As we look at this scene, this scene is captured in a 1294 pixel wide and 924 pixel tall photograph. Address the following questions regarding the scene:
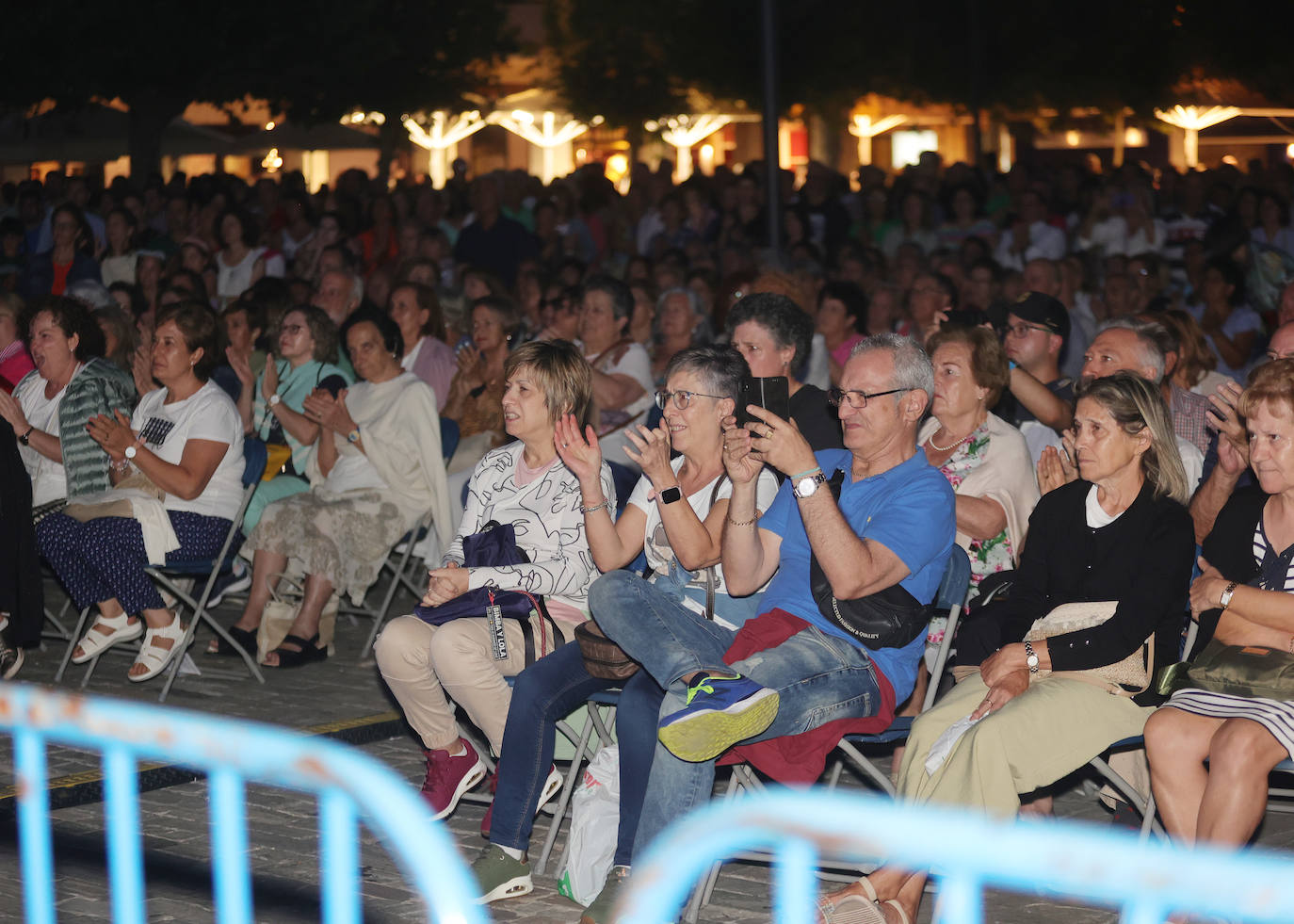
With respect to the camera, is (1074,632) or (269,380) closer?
(1074,632)

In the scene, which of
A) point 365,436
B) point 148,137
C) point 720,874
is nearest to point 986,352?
point 720,874

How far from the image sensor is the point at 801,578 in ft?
15.3

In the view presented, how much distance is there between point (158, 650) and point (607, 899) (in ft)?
11.2

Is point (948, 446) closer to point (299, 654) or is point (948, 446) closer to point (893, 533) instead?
point (893, 533)

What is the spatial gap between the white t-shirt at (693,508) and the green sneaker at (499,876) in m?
0.93

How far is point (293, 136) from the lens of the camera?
82.7 ft

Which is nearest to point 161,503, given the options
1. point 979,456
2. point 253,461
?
point 253,461

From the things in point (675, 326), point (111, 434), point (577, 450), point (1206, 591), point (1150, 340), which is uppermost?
point (1150, 340)

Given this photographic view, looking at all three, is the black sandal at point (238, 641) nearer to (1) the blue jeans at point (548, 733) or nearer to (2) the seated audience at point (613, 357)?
(2) the seated audience at point (613, 357)

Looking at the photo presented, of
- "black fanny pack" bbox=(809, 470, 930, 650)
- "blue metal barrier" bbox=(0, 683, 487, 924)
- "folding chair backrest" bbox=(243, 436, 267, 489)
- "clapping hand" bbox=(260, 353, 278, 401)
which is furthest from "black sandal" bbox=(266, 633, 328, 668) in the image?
"blue metal barrier" bbox=(0, 683, 487, 924)

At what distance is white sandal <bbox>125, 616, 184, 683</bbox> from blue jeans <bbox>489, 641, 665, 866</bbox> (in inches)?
107

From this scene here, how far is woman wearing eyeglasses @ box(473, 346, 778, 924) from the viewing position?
4438mm

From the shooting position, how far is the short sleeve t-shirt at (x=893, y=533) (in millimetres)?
4430

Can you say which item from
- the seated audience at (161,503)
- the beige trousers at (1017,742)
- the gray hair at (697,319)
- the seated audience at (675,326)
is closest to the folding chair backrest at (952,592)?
the beige trousers at (1017,742)
